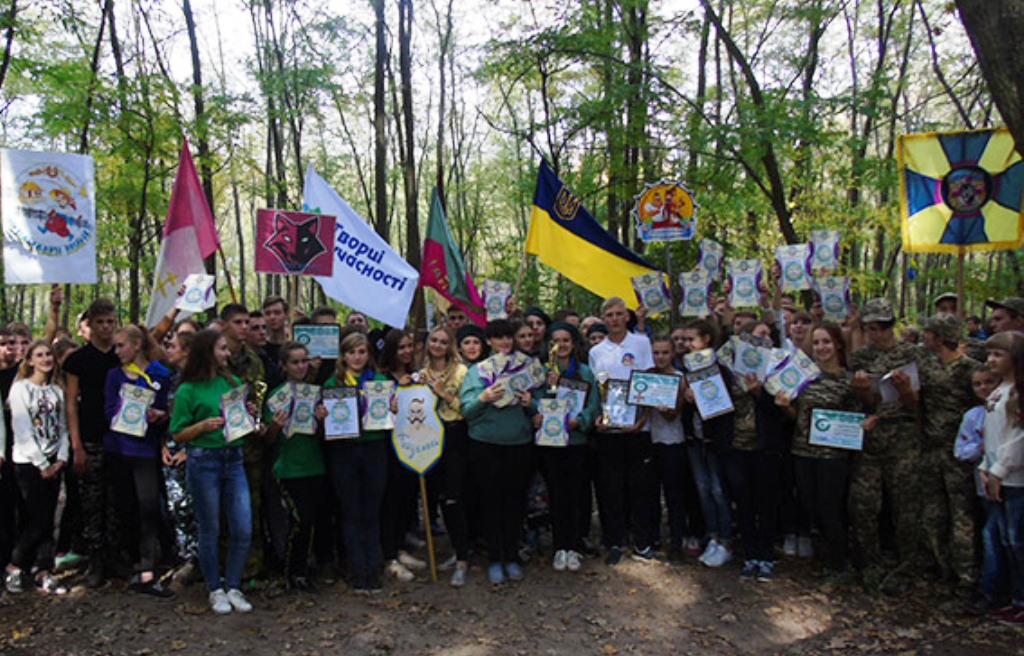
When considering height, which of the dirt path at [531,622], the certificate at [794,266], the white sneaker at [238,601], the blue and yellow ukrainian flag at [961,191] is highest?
the blue and yellow ukrainian flag at [961,191]

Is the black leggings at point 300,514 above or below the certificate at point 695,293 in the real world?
below

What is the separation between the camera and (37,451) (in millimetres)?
5504

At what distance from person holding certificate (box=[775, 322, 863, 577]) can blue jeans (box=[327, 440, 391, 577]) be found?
3218mm

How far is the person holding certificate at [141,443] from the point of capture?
5430 mm

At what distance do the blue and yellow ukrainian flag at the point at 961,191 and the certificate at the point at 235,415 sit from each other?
6.64 m

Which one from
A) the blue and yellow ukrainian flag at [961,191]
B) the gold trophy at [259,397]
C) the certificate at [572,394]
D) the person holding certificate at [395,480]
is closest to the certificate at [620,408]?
the certificate at [572,394]

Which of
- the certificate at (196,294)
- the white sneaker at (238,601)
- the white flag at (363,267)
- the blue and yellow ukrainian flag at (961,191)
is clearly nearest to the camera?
the white sneaker at (238,601)

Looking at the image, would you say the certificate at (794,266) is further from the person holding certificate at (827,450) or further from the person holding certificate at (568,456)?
the person holding certificate at (568,456)

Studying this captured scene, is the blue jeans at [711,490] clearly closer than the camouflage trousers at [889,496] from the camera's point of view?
No

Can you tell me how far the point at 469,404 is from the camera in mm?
5711

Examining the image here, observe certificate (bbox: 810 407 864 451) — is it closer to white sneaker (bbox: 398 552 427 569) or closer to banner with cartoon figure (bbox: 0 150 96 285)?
white sneaker (bbox: 398 552 427 569)

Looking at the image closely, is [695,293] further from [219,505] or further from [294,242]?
[219,505]

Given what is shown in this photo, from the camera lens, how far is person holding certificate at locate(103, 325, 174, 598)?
17.8 ft

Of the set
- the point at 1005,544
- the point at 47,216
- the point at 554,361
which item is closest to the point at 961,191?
the point at 1005,544
